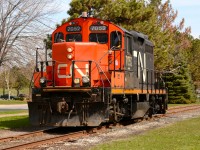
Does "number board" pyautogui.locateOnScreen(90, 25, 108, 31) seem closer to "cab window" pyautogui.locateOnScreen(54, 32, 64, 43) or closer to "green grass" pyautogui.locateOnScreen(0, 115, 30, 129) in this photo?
"cab window" pyautogui.locateOnScreen(54, 32, 64, 43)

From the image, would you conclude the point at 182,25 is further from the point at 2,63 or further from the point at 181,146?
the point at 181,146

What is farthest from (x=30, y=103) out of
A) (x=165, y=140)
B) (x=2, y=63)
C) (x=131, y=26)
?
(x=131, y=26)

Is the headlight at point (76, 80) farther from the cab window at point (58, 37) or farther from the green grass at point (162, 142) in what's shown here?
the green grass at point (162, 142)

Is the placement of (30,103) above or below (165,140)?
above

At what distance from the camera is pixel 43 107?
12703 millimetres

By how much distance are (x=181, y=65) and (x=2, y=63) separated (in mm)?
23788

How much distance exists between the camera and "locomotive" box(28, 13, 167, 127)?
1237 cm

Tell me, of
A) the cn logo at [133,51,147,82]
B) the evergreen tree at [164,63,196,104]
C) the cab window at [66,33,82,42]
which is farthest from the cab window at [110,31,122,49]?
the evergreen tree at [164,63,196,104]

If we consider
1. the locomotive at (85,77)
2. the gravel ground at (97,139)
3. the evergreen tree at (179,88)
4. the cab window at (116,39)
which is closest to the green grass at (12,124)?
the locomotive at (85,77)

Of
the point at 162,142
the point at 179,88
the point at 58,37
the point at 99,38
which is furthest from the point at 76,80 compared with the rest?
the point at 179,88

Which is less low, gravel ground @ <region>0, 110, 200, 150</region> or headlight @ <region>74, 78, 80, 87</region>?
headlight @ <region>74, 78, 80, 87</region>

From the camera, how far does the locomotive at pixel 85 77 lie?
1237cm

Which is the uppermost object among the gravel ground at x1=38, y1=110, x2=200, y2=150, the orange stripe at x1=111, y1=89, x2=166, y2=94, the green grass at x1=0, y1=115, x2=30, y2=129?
the orange stripe at x1=111, y1=89, x2=166, y2=94

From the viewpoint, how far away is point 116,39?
539 inches
